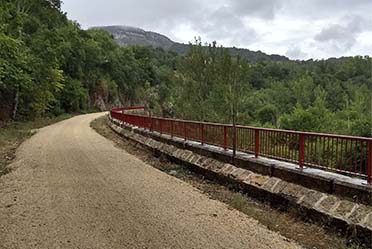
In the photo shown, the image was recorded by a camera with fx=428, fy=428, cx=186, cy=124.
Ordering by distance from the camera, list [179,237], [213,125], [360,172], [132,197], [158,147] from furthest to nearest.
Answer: [158,147], [213,125], [132,197], [360,172], [179,237]

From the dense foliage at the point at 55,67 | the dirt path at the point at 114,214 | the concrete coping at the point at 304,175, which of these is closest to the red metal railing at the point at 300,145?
the concrete coping at the point at 304,175

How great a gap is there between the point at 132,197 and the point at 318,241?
153 inches

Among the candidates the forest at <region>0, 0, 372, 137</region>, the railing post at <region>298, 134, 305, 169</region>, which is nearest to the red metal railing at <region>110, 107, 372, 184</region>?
the railing post at <region>298, 134, 305, 169</region>

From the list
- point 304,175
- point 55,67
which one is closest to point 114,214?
point 304,175

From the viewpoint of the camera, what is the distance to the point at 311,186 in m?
7.58

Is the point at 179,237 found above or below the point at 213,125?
below

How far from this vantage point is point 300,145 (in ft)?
27.1

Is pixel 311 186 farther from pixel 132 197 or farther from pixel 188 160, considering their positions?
pixel 188 160

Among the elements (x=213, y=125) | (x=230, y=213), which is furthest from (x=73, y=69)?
(x=230, y=213)

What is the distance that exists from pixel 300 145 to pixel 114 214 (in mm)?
3739

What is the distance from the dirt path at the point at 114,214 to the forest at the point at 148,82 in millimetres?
3442

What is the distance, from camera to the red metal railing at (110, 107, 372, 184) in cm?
691

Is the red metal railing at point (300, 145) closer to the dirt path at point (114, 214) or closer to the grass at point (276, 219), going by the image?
the grass at point (276, 219)

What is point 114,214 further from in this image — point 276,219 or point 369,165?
point 369,165
